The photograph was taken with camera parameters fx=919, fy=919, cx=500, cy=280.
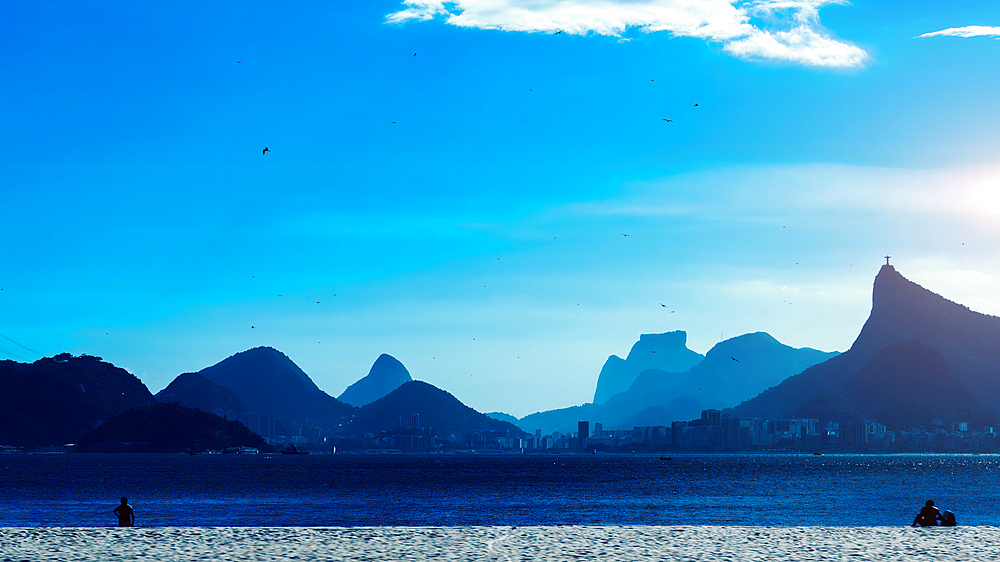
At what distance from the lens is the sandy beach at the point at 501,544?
1287 inches

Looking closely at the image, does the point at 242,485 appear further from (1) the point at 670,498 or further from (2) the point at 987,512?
(2) the point at 987,512

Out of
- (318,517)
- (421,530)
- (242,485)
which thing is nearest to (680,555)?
(421,530)

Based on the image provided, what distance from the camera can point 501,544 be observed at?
37.3m

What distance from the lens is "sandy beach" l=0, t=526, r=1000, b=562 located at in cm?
3269

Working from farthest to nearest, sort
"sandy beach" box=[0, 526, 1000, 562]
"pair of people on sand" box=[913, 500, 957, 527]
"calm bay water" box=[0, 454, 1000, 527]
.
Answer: "calm bay water" box=[0, 454, 1000, 527] → "pair of people on sand" box=[913, 500, 957, 527] → "sandy beach" box=[0, 526, 1000, 562]

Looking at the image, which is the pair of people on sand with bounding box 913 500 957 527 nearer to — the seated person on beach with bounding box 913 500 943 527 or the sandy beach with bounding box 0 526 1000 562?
the seated person on beach with bounding box 913 500 943 527

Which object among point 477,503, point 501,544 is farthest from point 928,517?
point 477,503

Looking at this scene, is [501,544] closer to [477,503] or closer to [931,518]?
[931,518]

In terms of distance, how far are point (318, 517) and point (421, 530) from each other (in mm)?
30438

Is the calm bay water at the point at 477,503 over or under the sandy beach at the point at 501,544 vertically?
under

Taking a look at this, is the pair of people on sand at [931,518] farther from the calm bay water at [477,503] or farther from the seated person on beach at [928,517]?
the calm bay water at [477,503]

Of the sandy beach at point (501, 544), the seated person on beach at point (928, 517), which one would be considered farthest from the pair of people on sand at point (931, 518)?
the sandy beach at point (501, 544)

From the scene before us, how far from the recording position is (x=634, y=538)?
130ft

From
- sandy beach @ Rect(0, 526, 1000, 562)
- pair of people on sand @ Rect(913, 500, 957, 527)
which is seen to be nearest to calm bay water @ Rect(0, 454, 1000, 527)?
pair of people on sand @ Rect(913, 500, 957, 527)
